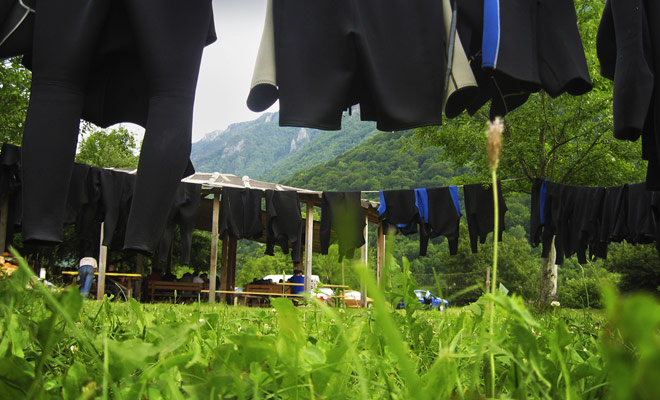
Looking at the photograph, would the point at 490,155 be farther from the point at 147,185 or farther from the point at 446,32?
the point at 446,32

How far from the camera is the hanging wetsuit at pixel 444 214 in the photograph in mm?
9148

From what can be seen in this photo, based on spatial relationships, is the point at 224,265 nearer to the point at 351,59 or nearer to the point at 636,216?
the point at 636,216

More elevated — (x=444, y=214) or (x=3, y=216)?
(x=444, y=214)

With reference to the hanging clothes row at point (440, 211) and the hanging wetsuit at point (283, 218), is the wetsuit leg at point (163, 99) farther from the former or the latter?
the hanging wetsuit at point (283, 218)

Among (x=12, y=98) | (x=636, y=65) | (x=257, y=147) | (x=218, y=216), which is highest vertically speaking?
(x=257, y=147)

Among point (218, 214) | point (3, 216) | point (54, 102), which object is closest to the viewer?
point (54, 102)

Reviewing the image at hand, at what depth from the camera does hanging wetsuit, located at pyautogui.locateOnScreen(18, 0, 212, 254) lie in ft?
4.56

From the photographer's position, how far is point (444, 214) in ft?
30.3

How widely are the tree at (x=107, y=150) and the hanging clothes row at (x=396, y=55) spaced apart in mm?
26729

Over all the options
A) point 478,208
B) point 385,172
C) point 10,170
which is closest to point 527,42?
point 478,208

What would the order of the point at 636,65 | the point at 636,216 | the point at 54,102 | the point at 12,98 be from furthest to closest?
the point at 12,98 < the point at 636,216 < the point at 636,65 < the point at 54,102

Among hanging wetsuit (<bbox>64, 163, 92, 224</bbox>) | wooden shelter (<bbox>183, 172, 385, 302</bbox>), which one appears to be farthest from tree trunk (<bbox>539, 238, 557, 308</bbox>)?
hanging wetsuit (<bbox>64, 163, 92, 224</bbox>)

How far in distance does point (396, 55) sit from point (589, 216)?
290 inches

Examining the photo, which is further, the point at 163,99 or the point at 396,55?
the point at 396,55
